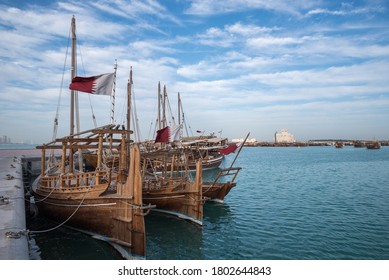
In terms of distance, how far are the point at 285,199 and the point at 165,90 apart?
22.6 m

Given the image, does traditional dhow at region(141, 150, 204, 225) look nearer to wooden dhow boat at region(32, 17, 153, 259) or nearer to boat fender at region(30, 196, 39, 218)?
wooden dhow boat at region(32, 17, 153, 259)

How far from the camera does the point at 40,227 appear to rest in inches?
624

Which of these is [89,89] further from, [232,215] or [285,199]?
[285,199]

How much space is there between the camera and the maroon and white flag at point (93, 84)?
1397cm

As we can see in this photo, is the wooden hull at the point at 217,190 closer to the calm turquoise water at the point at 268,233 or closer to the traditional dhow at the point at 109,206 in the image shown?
the calm turquoise water at the point at 268,233

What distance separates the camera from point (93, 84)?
46.1 ft

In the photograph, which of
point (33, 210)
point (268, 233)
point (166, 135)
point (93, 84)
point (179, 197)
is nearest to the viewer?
point (93, 84)

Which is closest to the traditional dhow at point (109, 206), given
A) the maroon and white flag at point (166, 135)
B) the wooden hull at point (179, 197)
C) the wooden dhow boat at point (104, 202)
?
the wooden dhow boat at point (104, 202)

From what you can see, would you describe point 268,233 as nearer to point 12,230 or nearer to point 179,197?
point 179,197

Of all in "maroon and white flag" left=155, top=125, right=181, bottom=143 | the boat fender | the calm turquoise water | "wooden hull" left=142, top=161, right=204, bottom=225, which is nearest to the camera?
the calm turquoise water

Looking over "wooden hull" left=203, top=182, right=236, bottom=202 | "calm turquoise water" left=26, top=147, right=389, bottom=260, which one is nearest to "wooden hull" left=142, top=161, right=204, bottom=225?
"calm turquoise water" left=26, top=147, right=389, bottom=260

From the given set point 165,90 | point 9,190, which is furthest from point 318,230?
point 165,90

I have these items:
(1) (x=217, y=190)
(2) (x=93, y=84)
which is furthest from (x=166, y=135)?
(2) (x=93, y=84)

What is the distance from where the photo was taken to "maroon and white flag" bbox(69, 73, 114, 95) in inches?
550
